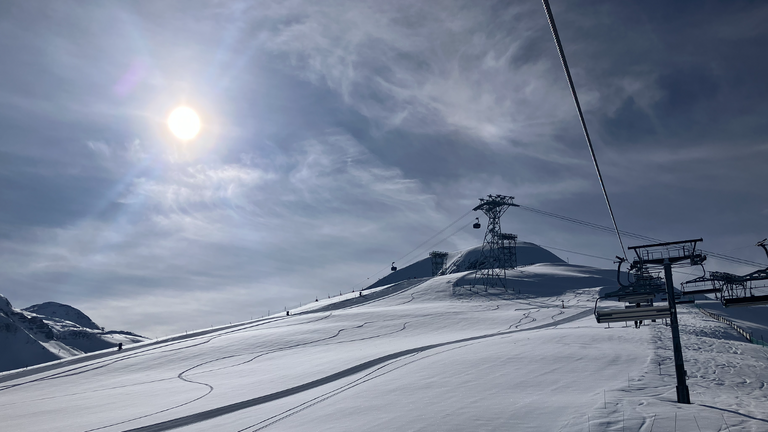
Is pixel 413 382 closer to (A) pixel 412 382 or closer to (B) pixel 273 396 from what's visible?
(A) pixel 412 382

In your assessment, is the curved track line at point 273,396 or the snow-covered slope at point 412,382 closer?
the snow-covered slope at point 412,382

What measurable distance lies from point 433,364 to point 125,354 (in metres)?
27.3

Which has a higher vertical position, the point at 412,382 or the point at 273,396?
the point at 412,382

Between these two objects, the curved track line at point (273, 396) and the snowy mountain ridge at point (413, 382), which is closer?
the snowy mountain ridge at point (413, 382)

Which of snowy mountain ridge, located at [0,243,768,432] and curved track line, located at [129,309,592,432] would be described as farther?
curved track line, located at [129,309,592,432]

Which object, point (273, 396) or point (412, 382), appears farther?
point (412, 382)

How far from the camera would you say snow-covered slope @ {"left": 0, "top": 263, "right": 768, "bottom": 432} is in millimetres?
13430

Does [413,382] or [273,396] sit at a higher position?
[413,382]

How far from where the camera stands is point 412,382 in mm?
18766

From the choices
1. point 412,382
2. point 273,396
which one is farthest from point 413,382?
point 273,396

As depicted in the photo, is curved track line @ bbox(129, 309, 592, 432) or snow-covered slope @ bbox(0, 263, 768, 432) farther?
curved track line @ bbox(129, 309, 592, 432)

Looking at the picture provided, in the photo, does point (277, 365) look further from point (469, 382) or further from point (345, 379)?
point (469, 382)

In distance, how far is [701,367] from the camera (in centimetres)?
2014

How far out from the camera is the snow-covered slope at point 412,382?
13.4 meters
